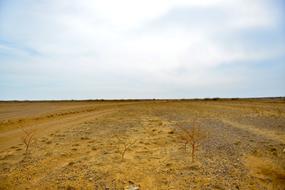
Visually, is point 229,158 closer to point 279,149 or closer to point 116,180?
point 279,149

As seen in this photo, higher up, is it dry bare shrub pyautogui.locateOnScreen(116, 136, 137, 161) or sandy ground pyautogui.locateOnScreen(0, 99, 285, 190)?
→ dry bare shrub pyautogui.locateOnScreen(116, 136, 137, 161)

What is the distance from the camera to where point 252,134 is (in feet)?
30.2

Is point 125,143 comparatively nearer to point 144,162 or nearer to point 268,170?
point 144,162

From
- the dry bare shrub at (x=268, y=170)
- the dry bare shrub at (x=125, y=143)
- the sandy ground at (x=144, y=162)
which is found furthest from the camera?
the dry bare shrub at (x=125, y=143)

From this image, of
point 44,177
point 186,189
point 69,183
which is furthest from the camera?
point 44,177

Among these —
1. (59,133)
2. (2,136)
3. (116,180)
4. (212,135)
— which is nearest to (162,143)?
(212,135)

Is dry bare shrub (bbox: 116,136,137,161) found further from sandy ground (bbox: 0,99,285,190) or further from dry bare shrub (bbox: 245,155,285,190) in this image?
dry bare shrub (bbox: 245,155,285,190)

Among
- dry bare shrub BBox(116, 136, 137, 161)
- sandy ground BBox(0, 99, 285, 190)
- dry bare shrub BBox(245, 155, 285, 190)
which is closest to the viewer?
dry bare shrub BBox(245, 155, 285, 190)

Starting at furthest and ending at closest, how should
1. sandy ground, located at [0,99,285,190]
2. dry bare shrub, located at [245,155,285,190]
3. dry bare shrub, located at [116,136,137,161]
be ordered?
1. dry bare shrub, located at [116,136,137,161]
2. sandy ground, located at [0,99,285,190]
3. dry bare shrub, located at [245,155,285,190]

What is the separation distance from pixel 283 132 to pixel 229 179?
5.47 meters

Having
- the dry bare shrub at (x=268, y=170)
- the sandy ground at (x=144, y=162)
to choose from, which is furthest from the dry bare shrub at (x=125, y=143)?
the dry bare shrub at (x=268, y=170)

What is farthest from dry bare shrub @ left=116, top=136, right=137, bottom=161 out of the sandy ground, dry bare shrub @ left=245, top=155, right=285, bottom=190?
dry bare shrub @ left=245, top=155, right=285, bottom=190

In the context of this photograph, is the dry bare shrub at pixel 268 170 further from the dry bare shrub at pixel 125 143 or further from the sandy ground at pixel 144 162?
the dry bare shrub at pixel 125 143

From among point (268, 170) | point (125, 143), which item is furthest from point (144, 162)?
point (268, 170)
